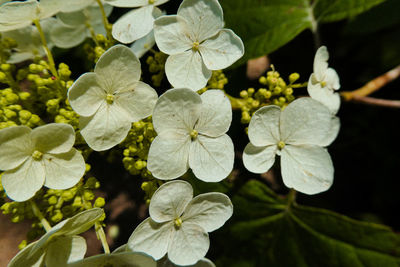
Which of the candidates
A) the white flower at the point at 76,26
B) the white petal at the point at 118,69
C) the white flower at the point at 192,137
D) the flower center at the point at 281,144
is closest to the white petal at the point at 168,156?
the white flower at the point at 192,137

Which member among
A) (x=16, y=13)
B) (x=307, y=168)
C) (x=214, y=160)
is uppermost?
(x=16, y=13)

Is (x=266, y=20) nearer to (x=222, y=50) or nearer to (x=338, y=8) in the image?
(x=338, y=8)

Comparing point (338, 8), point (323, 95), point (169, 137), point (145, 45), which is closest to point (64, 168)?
point (169, 137)

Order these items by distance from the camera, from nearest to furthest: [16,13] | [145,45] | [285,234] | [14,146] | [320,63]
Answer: [14,146] < [16,13] < [320,63] < [145,45] < [285,234]

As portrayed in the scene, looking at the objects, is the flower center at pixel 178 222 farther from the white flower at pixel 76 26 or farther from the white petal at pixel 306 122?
the white flower at pixel 76 26

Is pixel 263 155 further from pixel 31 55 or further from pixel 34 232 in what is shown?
pixel 31 55

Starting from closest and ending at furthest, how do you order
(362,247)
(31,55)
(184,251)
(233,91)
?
(184,251) < (362,247) < (31,55) < (233,91)

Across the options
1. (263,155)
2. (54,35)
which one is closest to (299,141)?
(263,155)
